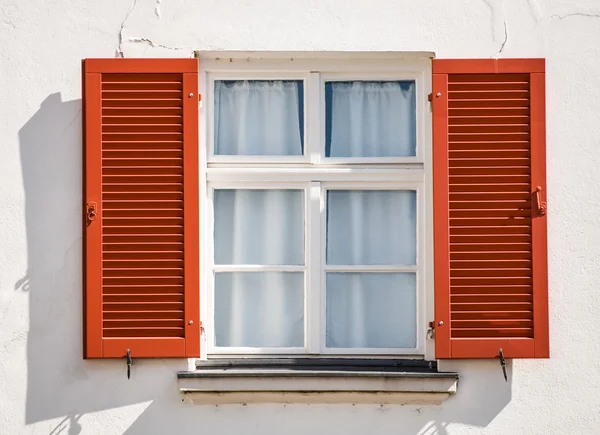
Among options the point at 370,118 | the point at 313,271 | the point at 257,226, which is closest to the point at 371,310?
the point at 313,271

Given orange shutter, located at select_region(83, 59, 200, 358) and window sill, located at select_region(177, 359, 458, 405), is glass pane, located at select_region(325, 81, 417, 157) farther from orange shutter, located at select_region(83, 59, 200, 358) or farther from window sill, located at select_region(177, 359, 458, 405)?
window sill, located at select_region(177, 359, 458, 405)

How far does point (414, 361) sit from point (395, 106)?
4.13 ft

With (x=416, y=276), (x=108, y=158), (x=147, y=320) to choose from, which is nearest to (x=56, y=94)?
(x=108, y=158)

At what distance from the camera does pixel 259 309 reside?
4.77 metres

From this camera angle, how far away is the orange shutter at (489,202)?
454 cm

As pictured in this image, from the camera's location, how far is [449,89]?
4594mm

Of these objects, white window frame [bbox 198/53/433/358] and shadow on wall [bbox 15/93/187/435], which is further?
white window frame [bbox 198/53/433/358]

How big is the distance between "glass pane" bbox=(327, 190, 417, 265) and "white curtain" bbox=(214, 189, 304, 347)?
17 centimetres

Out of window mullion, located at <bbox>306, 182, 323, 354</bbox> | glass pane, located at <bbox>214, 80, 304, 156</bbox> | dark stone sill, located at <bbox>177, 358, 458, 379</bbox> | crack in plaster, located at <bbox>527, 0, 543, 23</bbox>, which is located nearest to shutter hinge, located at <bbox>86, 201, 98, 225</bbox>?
glass pane, located at <bbox>214, 80, 304, 156</bbox>

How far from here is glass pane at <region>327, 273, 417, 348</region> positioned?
15.6 ft

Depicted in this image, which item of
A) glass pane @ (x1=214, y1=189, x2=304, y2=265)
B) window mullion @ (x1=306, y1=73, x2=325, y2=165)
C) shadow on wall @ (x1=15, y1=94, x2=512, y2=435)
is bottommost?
shadow on wall @ (x1=15, y1=94, x2=512, y2=435)

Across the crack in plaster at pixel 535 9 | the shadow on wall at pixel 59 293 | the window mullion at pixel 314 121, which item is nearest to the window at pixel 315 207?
the window mullion at pixel 314 121

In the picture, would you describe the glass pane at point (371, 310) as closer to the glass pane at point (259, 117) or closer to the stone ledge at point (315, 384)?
the stone ledge at point (315, 384)

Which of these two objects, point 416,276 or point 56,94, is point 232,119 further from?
point 416,276
